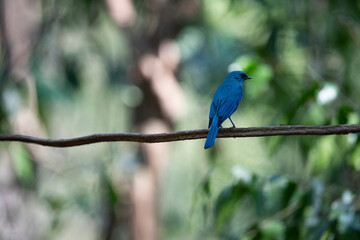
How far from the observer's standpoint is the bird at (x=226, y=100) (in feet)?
9.53

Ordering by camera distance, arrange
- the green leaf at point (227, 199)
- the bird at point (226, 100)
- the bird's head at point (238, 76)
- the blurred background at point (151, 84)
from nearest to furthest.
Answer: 1. the bird at point (226, 100)
2. the green leaf at point (227, 199)
3. the bird's head at point (238, 76)
4. the blurred background at point (151, 84)

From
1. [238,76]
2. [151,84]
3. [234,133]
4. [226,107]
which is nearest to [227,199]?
[226,107]

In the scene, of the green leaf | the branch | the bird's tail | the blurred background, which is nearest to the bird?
the bird's tail

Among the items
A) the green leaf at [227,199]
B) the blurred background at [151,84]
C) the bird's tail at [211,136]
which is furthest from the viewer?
the blurred background at [151,84]

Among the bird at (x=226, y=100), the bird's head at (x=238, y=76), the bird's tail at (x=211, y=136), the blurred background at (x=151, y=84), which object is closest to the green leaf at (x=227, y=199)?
the bird at (x=226, y=100)

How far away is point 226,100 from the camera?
317 centimetres

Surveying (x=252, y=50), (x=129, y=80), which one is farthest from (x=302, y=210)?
(x=129, y=80)

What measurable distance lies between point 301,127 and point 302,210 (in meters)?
1.41

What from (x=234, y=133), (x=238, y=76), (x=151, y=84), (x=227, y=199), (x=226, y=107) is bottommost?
(x=227, y=199)

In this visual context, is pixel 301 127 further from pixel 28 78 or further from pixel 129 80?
pixel 129 80

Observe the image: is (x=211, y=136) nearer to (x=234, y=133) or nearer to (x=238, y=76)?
(x=234, y=133)

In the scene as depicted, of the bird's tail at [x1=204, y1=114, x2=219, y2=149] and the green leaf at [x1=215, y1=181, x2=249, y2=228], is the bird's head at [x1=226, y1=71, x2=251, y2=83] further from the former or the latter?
the bird's tail at [x1=204, y1=114, x2=219, y2=149]

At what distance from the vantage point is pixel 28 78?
21.5 feet

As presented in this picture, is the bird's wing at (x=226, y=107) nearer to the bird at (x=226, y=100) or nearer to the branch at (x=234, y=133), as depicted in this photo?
the bird at (x=226, y=100)
